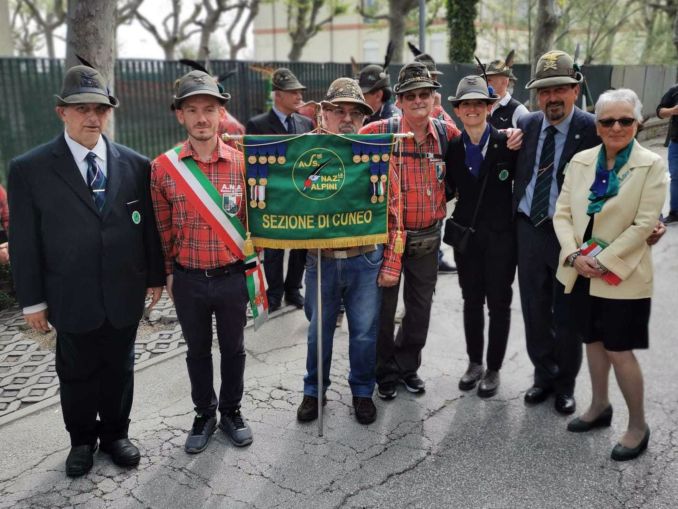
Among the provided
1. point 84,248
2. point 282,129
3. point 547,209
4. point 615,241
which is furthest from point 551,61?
point 282,129

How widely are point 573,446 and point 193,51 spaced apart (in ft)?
182

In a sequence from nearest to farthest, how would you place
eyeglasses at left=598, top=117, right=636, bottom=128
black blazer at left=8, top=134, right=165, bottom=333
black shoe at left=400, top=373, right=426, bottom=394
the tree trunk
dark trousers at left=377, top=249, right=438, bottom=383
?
black blazer at left=8, top=134, right=165, bottom=333 → eyeglasses at left=598, top=117, right=636, bottom=128 → dark trousers at left=377, top=249, right=438, bottom=383 → black shoe at left=400, top=373, right=426, bottom=394 → the tree trunk

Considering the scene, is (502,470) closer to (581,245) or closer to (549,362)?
(549,362)

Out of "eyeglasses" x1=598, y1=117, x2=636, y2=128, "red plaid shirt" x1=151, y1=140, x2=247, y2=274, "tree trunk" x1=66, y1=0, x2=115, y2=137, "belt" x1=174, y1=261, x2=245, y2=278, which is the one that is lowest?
"belt" x1=174, y1=261, x2=245, y2=278

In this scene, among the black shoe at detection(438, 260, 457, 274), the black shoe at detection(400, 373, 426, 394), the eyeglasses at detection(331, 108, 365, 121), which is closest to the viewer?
the eyeglasses at detection(331, 108, 365, 121)

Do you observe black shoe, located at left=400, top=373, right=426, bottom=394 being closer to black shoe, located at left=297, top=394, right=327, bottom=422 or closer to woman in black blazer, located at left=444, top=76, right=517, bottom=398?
woman in black blazer, located at left=444, top=76, right=517, bottom=398

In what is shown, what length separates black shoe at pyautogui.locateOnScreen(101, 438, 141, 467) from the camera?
351 cm

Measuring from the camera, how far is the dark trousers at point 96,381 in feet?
11.1

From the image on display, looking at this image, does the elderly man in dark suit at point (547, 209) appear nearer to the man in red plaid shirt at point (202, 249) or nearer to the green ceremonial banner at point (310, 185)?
the green ceremonial banner at point (310, 185)

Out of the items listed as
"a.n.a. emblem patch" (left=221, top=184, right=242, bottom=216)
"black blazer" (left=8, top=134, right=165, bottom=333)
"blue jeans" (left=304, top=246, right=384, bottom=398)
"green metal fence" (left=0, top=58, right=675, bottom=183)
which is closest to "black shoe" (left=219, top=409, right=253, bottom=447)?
"blue jeans" (left=304, top=246, right=384, bottom=398)

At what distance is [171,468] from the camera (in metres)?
3.51

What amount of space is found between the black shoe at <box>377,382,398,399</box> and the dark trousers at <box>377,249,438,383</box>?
3cm

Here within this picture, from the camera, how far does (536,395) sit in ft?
13.8

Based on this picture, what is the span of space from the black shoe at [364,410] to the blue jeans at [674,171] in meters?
6.26
